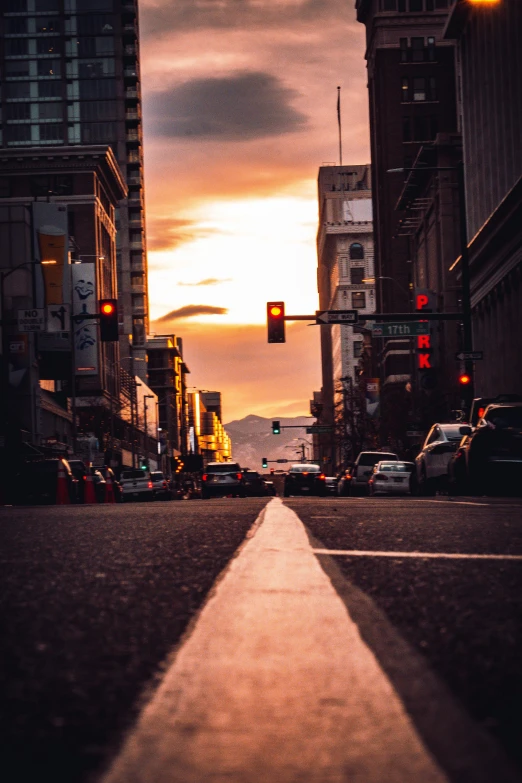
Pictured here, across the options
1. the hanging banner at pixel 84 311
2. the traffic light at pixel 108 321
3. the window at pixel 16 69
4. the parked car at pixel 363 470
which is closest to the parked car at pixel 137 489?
the parked car at pixel 363 470

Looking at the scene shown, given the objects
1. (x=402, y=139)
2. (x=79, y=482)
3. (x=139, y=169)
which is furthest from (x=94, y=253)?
(x=79, y=482)

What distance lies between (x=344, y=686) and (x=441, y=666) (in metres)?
0.42

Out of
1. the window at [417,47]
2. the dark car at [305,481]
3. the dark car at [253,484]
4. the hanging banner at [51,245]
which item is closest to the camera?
the dark car at [305,481]

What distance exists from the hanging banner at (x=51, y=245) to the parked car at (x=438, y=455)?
59446 mm

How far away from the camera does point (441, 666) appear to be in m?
2.41

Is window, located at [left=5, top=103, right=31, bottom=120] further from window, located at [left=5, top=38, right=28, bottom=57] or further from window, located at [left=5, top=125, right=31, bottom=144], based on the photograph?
window, located at [left=5, top=38, right=28, bottom=57]

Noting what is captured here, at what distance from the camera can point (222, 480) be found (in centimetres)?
5391

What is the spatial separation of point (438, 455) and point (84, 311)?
72.8 metres

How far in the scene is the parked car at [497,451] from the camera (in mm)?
22484

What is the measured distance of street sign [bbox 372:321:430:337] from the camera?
126 ft

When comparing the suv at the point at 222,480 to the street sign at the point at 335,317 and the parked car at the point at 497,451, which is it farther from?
the parked car at the point at 497,451

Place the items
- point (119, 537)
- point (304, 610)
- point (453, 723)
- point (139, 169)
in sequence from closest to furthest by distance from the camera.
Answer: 1. point (453, 723)
2. point (304, 610)
3. point (119, 537)
4. point (139, 169)

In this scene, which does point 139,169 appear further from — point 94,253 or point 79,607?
point 79,607

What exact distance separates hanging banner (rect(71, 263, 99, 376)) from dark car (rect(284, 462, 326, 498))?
43.1 m
